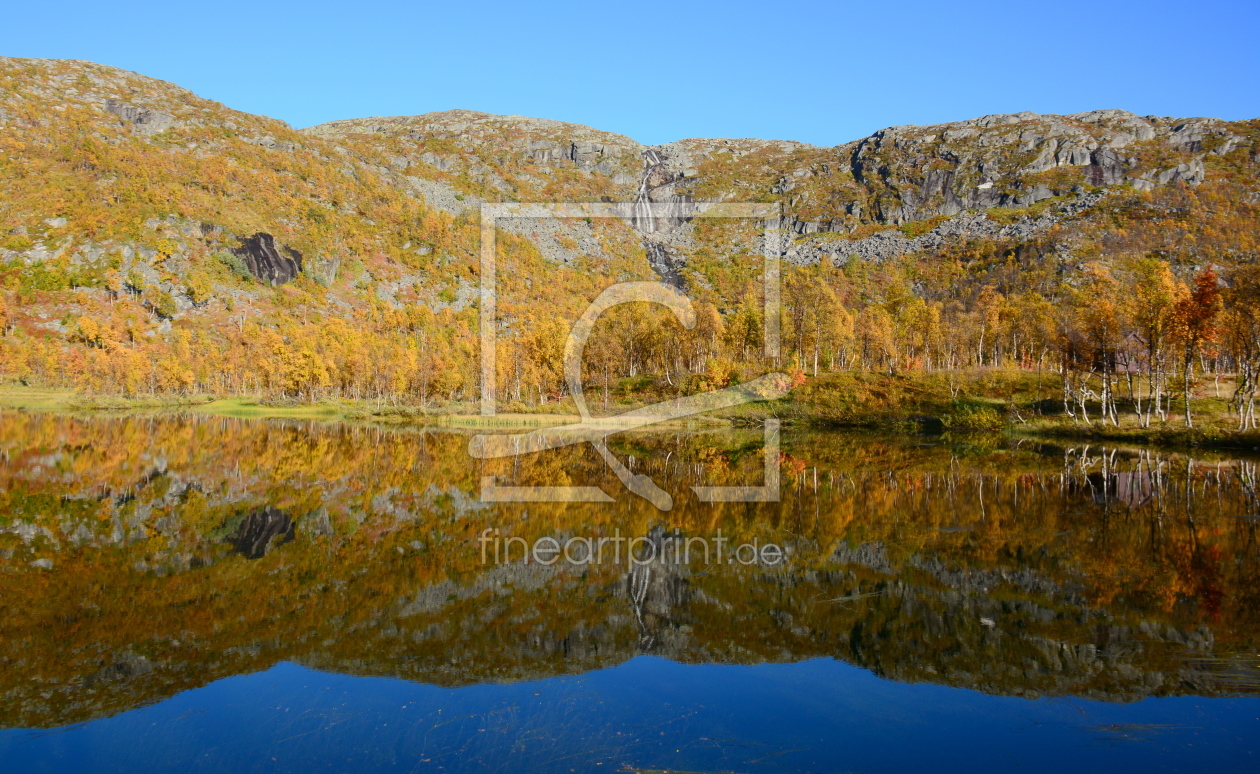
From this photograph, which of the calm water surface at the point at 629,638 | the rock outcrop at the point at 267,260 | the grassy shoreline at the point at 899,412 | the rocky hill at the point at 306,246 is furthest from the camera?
the rock outcrop at the point at 267,260

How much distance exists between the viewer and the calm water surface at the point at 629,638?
7.63 metres

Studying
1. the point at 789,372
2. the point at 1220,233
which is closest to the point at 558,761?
the point at 789,372

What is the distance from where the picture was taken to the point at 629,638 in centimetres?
1089

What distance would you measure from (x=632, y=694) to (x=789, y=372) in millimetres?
56315

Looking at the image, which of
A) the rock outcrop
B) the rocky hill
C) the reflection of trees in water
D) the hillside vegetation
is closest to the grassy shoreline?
the hillside vegetation

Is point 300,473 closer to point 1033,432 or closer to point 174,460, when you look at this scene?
point 174,460

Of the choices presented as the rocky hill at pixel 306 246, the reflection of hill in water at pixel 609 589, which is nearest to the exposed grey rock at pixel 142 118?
the rocky hill at pixel 306 246

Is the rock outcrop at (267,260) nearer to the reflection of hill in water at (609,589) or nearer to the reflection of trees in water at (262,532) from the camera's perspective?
the reflection of hill in water at (609,589)

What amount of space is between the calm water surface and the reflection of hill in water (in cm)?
7

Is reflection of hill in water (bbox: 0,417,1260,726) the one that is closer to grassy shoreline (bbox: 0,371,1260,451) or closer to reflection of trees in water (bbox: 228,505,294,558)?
reflection of trees in water (bbox: 228,505,294,558)

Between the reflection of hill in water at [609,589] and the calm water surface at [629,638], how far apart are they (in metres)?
0.07

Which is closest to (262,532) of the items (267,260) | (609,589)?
(609,589)

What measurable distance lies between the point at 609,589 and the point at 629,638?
7.70ft

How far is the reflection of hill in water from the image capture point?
9.56m
